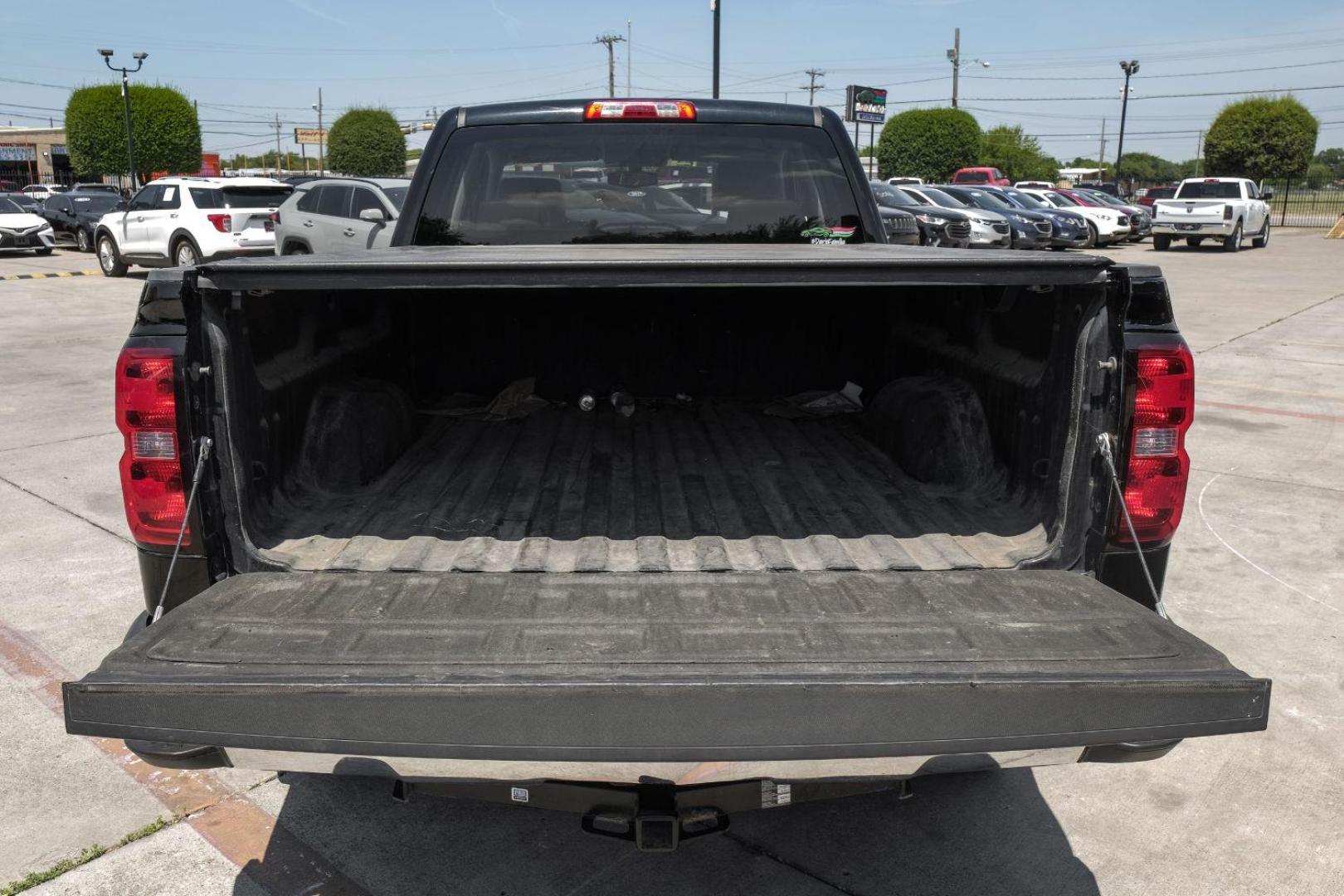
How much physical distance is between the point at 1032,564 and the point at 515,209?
258 cm

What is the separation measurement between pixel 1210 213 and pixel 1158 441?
29.8 metres

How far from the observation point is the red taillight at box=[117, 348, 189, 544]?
99.0 inches

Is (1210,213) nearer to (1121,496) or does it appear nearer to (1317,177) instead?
(1121,496)

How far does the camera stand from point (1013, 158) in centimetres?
8175

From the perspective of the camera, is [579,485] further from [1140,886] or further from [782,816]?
[1140,886]

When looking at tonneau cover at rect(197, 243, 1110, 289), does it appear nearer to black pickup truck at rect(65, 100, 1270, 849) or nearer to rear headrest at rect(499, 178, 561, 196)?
black pickup truck at rect(65, 100, 1270, 849)

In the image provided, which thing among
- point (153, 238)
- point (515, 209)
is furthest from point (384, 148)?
point (515, 209)

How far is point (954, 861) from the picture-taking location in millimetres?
3082

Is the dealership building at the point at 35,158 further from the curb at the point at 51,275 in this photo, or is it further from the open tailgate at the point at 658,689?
the open tailgate at the point at 658,689

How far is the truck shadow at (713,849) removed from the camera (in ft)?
9.76

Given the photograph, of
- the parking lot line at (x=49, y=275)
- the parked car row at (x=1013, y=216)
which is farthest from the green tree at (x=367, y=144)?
the parking lot line at (x=49, y=275)

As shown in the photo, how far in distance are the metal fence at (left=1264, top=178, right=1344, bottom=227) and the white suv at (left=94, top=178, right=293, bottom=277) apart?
3934cm

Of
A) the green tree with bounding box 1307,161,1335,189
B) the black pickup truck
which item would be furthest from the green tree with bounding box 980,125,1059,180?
the black pickup truck

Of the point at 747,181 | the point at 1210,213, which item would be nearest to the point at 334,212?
the point at 747,181
